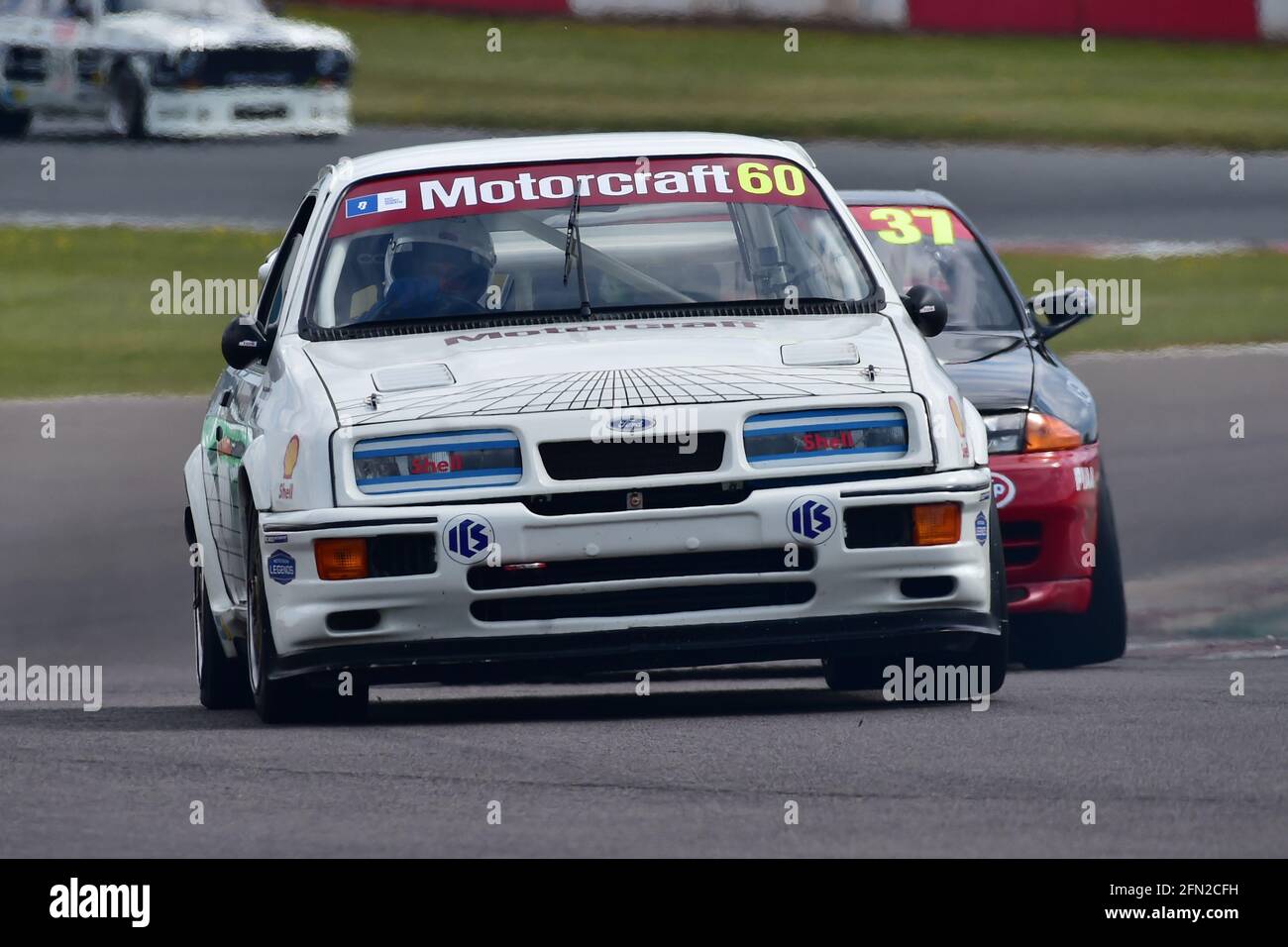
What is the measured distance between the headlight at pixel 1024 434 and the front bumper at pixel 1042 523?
0.02 m

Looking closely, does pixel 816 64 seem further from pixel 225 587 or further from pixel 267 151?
pixel 225 587

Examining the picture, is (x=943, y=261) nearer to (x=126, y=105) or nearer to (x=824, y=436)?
(x=824, y=436)

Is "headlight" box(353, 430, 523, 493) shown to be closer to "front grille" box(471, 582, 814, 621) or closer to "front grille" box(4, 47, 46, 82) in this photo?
"front grille" box(471, 582, 814, 621)

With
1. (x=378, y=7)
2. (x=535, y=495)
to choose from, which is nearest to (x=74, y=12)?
(x=378, y=7)

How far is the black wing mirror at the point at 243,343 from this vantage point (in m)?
8.63

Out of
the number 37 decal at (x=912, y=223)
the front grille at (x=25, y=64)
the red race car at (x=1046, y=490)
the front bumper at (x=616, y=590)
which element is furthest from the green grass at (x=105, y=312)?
the front bumper at (x=616, y=590)

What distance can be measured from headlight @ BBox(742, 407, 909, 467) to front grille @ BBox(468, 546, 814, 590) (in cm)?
25

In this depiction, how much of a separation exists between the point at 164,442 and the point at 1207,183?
13243 millimetres

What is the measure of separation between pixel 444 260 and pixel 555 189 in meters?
0.41

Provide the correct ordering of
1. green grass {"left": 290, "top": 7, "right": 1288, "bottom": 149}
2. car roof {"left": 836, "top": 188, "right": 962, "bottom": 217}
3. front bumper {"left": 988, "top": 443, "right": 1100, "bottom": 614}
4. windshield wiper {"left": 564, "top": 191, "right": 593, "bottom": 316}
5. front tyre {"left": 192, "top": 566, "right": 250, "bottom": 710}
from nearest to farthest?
windshield wiper {"left": 564, "top": 191, "right": 593, "bottom": 316} → front tyre {"left": 192, "top": 566, "right": 250, "bottom": 710} → front bumper {"left": 988, "top": 443, "right": 1100, "bottom": 614} → car roof {"left": 836, "top": 188, "right": 962, "bottom": 217} → green grass {"left": 290, "top": 7, "right": 1288, "bottom": 149}

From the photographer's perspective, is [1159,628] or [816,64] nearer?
[1159,628]

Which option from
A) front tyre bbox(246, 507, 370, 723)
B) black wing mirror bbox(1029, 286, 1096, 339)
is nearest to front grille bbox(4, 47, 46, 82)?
black wing mirror bbox(1029, 286, 1096, 339)

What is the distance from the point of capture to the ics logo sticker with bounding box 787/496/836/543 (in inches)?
302

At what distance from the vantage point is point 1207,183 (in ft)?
85.0
